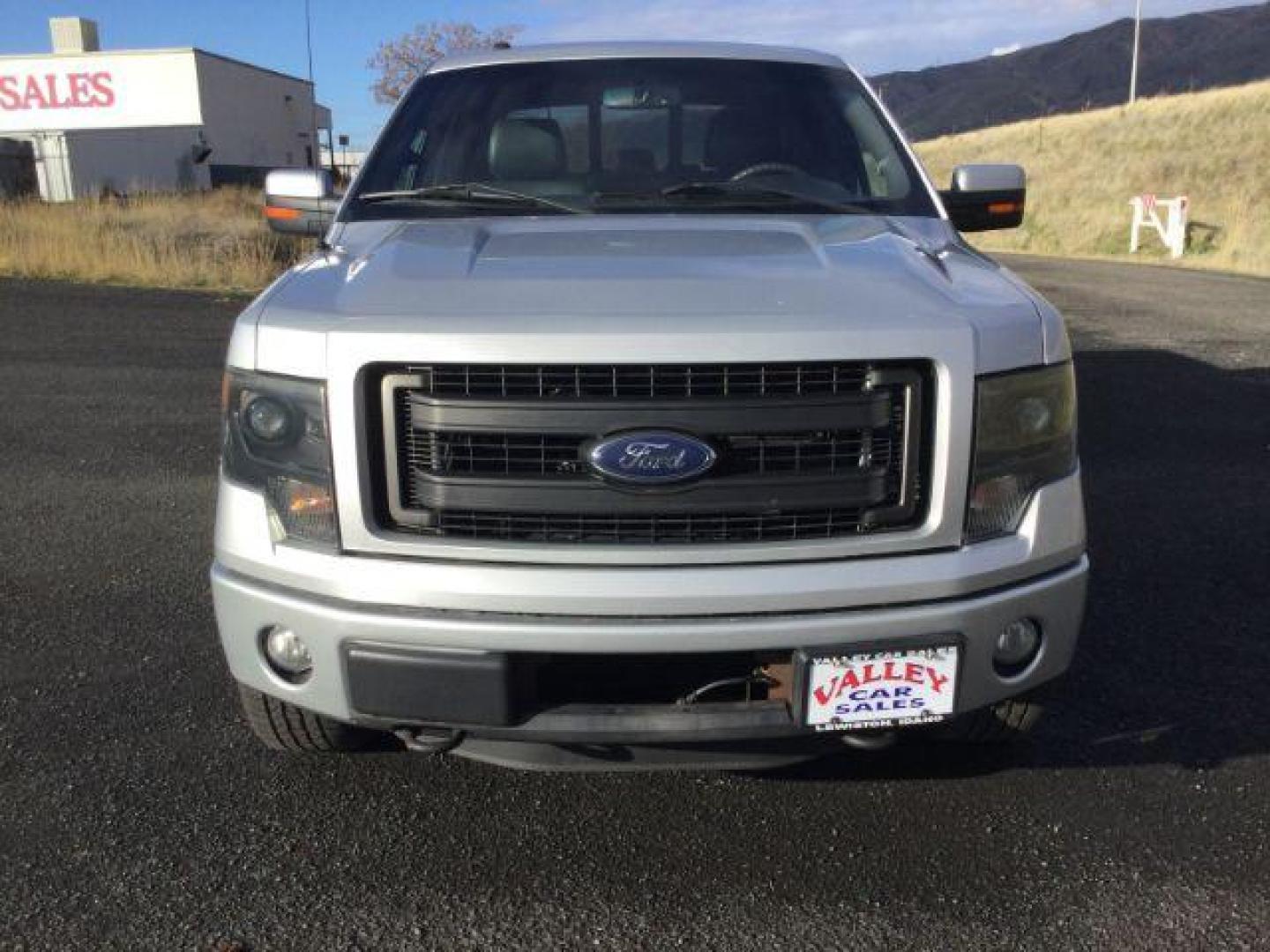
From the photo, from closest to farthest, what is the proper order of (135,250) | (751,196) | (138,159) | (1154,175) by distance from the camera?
(751,196), (135,250), (1154,175), (138,159)

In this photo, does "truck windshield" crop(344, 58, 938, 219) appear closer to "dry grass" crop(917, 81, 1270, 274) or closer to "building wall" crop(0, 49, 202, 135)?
"dry grass" crop(917, 81, 1270, 274)

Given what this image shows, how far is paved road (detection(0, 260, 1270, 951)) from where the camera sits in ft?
7.30

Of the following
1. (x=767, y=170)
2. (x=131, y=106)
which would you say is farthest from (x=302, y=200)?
(x=131, y=106)

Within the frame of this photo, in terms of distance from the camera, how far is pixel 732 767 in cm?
245

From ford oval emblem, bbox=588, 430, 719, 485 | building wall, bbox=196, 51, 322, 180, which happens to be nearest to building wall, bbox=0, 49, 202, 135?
building wall, bbox=196, 51, 322, 180

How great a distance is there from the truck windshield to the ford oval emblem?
3.89 feet

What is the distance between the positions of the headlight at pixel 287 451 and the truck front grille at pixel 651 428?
0.12 meters

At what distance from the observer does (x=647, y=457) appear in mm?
2076

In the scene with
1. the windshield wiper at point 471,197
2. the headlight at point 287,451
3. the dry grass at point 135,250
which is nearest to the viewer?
the headlight at point 287,451

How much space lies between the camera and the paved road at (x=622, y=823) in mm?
2227

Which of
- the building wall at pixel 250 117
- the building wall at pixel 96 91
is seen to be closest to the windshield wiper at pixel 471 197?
the building wall at pixel 250 117

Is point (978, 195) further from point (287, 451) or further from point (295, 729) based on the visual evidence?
point (295, 729)

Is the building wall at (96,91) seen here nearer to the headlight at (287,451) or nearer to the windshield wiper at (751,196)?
the windshield wiper at (751,196)

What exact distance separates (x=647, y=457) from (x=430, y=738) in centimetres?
80
